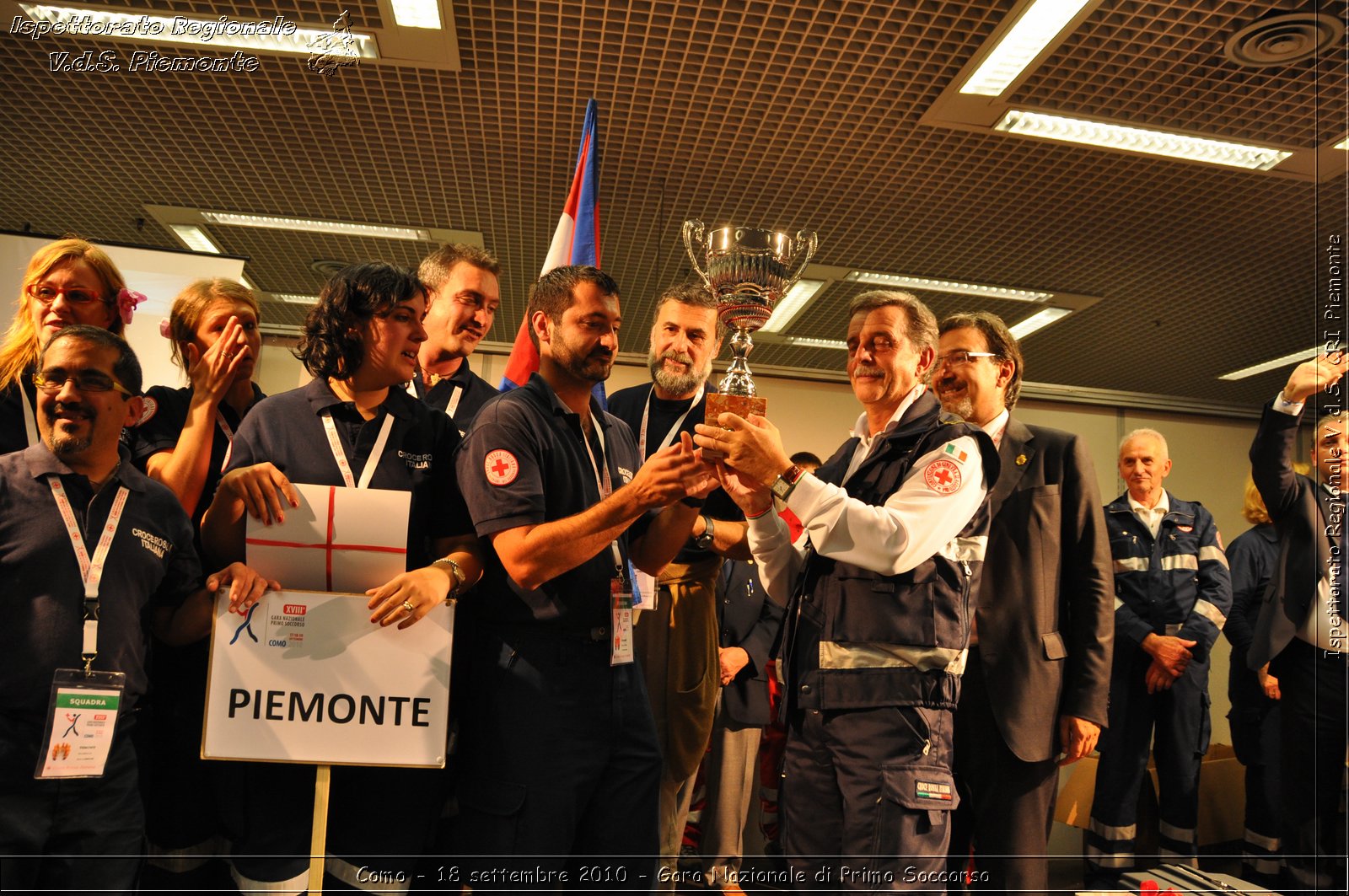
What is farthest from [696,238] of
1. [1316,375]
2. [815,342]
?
[815,342]

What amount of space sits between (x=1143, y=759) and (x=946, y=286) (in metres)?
3.62

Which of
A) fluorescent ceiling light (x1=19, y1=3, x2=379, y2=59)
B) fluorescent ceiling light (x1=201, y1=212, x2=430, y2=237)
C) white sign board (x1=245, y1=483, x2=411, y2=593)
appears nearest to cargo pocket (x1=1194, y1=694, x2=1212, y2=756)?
white sign board (x1=245, y1=483, x2=411, y2=593)

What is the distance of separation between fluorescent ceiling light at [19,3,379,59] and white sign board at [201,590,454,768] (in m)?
3.19

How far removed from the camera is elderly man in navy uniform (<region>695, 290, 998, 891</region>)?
1.94 m

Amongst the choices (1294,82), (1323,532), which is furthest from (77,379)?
(1294,82)

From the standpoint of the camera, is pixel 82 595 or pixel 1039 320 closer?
pixel 82 595

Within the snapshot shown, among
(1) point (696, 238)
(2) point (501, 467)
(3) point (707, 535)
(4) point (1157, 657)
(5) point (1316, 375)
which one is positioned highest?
(1) point (696, 238)

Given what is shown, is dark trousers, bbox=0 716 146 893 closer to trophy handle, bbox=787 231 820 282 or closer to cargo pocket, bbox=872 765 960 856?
cargo pocket, bbox=872 765 960 856

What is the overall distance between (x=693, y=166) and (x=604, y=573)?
11.7ft

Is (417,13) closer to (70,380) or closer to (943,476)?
(70,380)

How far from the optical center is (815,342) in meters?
7.98

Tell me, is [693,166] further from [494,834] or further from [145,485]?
[494,834]

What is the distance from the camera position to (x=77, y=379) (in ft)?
6.34

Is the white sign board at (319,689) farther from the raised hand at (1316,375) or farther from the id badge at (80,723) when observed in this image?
the raised hand at (1316,375)
